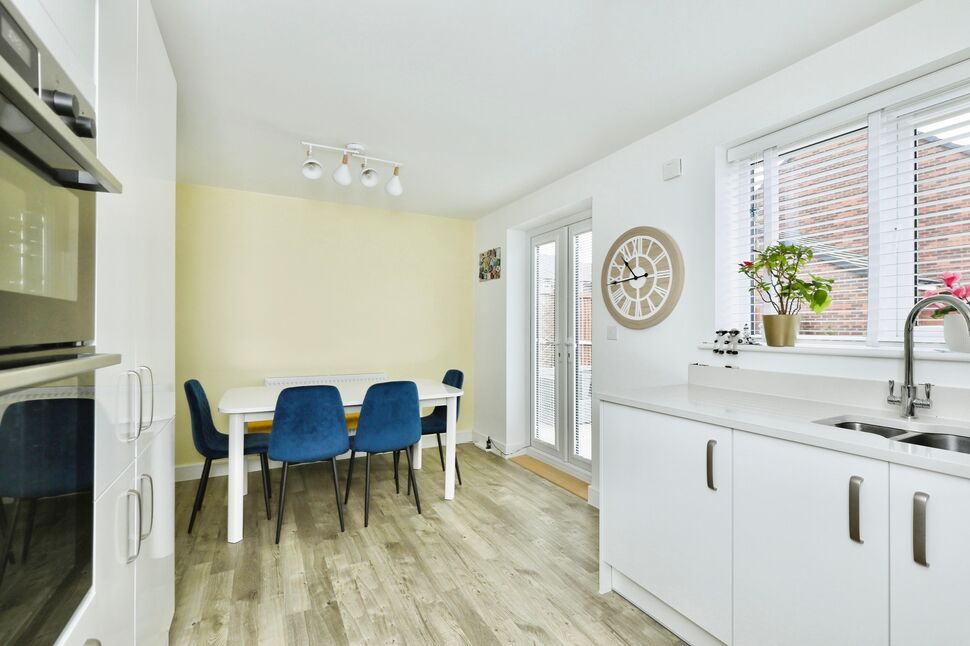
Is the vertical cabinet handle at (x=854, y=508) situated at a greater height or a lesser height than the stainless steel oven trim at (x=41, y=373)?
lesser

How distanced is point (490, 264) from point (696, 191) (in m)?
2.44

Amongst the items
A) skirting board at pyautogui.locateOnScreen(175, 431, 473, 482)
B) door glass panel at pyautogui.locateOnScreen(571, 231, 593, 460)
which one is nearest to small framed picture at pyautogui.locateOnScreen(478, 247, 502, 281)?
door glass panel at pyautogui.locateOnScreen(571, 231, 593, 460)

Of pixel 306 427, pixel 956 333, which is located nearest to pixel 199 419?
pixel 306 427

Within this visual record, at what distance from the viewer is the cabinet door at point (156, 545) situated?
1269mm

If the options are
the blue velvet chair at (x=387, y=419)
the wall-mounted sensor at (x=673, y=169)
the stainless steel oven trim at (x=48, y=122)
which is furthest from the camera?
the blue velvet chair at (x=387, y=419)

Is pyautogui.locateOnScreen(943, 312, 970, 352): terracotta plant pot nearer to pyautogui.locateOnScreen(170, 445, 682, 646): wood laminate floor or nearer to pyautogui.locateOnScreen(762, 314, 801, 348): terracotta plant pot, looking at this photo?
pyautogui.locateOnScreen(762, 314, 801, 348): terracotta plant pot

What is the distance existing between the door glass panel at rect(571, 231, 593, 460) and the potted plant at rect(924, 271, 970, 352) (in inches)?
88.0

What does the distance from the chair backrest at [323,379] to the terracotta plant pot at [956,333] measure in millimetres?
3814

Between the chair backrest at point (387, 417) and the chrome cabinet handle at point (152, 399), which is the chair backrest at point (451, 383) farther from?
the chrome cabinet handle at point (152, 399)

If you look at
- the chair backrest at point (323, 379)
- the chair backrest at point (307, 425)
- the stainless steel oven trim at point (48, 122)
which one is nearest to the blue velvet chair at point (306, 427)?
the chair backrest at point (307, 425)

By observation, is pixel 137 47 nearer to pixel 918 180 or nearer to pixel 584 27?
pixel 584 27

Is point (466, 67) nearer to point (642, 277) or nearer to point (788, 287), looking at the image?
point (642, 277)

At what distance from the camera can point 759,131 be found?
2.23m

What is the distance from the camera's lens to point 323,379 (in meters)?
4.12
